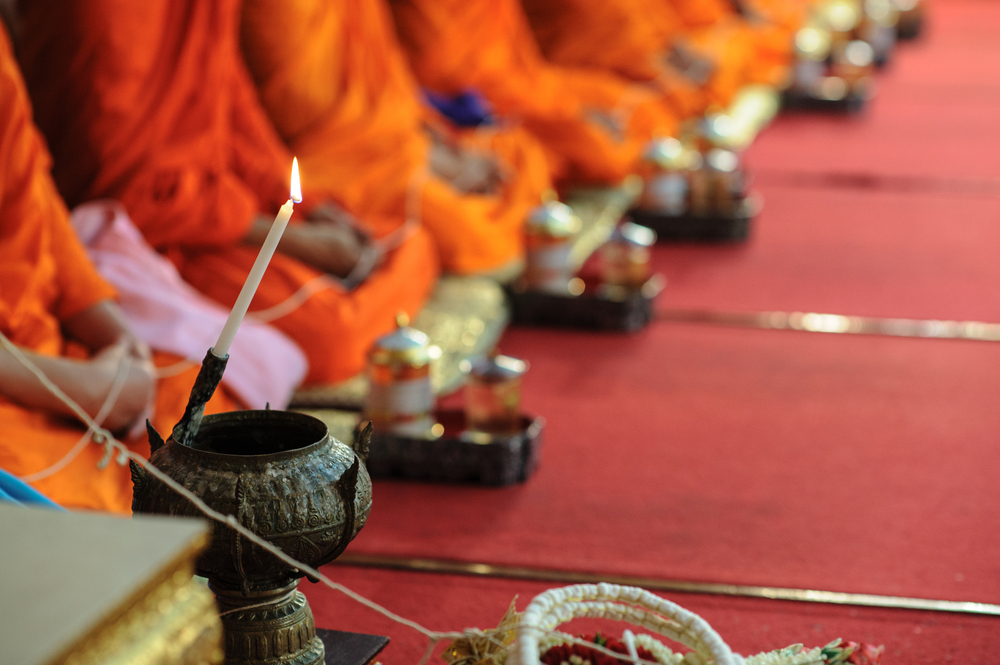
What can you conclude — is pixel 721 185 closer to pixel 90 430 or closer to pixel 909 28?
pixel 90 430

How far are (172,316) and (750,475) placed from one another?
1.05 metres

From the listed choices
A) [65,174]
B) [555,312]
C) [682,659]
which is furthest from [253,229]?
[682,659]

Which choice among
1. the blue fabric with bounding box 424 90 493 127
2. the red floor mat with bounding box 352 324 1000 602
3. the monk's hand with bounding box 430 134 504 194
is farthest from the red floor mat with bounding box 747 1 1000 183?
the red floor mat with bounding box 352 324 1000 602

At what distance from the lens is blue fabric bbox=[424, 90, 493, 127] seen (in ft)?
12.9

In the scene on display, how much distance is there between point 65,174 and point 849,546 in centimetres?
160

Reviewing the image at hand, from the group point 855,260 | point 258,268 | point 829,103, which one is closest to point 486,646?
point 258,268

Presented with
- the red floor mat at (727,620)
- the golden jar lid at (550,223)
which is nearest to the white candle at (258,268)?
the red floor mat at (727,620)

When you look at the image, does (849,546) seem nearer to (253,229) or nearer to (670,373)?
(670,373)

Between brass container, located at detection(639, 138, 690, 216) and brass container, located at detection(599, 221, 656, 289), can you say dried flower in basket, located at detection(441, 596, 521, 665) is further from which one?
brass container, located at detection(639, 138, 690, 216)

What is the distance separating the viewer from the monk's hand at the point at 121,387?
1.72 m

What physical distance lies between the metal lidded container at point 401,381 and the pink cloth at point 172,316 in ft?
0.62

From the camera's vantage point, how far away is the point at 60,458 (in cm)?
166

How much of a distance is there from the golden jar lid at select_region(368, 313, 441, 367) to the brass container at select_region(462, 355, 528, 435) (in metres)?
0.09

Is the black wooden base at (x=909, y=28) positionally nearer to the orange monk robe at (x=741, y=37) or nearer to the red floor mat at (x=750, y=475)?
the orange monk robe at (x=741, y=37)
